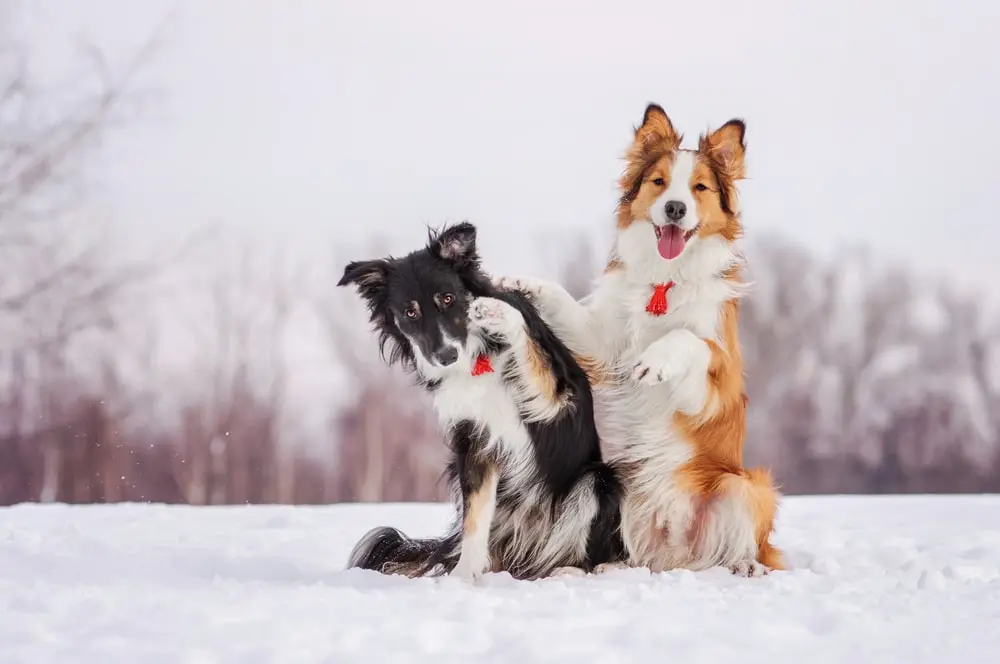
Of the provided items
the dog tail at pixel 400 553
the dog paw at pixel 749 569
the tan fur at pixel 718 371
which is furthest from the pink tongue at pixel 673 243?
the dog tail at pixel 400 553

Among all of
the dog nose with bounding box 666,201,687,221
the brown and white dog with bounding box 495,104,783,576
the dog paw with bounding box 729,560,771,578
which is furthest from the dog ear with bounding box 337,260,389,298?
the dog paw with bounding box 729,560,771,578

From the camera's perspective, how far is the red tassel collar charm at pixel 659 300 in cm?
454

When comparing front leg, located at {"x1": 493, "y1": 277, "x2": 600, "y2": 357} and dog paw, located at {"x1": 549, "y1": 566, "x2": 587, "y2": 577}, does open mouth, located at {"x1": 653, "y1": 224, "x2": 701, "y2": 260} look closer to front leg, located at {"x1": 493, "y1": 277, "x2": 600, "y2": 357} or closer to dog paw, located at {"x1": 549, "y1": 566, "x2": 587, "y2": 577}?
front leg, located at {"x1": 493, "y1": 277, "x2": 600, "y2": 357}

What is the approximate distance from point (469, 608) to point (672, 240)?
1.96 metres

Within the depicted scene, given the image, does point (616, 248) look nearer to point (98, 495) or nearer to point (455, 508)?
point (455, 508)

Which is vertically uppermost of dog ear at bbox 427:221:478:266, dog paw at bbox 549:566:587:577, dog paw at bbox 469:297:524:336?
dog ear at bbox 427:221:478:266

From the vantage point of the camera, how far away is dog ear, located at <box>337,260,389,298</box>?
14.1ft

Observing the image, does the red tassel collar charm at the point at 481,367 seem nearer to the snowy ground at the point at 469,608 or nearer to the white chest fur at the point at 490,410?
the white chest fur at the point at 490,410

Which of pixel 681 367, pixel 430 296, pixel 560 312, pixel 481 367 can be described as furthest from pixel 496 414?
pixel 681 367

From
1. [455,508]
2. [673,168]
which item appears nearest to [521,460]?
[455,508]

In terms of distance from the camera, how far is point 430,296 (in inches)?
166

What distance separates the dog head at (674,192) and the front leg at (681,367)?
0.43 metres

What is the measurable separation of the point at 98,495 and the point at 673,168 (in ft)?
26.3

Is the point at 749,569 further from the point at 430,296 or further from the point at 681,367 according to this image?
the point at 430,296
